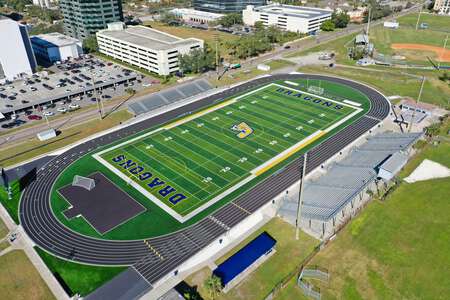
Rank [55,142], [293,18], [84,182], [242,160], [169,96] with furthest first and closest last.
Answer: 1. [293,18]
2. [169,96]
3. [55,142]
4. [242,160]
5. [84,182]

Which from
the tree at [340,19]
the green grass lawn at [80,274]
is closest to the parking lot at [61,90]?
the green grass lawn at [80,274]

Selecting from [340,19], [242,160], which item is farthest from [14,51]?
[340,19]

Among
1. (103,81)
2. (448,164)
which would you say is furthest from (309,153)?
(103,81)

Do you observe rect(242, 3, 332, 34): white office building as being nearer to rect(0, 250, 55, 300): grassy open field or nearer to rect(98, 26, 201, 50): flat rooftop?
rect(98, 26, 201, 50): flat rooftop

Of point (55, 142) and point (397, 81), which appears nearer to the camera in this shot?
point (55, 142)

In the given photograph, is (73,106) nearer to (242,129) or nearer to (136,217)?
(242,129)

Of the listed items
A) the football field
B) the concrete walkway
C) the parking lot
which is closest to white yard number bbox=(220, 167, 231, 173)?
the football field

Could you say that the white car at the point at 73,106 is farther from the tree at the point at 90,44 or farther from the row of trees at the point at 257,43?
the row of trees at the point at 257,43
